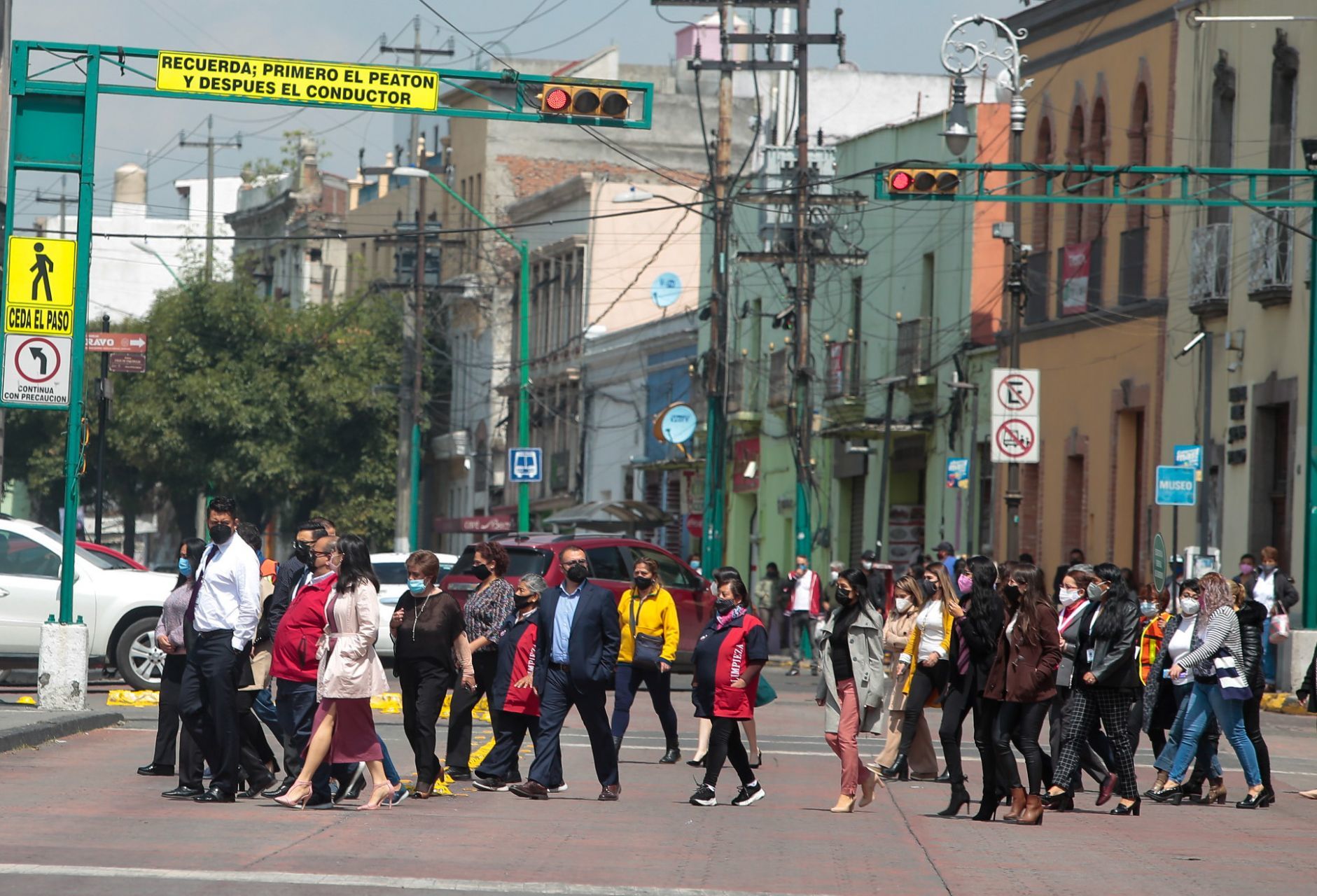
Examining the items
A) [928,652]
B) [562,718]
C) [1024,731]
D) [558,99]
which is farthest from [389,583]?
[1024,731]

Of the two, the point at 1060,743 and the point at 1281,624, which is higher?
the point at 1281,624

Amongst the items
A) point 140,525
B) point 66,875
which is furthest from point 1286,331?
point 140,525

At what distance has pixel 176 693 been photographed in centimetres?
1550

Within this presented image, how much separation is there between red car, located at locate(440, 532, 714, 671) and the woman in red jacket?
9.41 m

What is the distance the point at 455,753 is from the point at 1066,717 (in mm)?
4195

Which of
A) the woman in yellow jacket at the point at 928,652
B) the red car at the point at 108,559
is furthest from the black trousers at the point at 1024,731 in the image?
the red car at the point at 108,559

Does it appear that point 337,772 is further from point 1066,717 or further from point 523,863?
point 1066,717

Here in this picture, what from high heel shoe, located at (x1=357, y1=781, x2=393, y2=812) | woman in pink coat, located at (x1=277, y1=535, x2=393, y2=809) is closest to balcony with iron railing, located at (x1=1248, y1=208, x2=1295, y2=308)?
high heel shoe, located at (x1=357, y1=781, x2=393, y2=812)

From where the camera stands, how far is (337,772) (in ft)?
46.8

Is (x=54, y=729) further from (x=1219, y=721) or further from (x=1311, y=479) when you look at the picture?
(x=1311, y=479)

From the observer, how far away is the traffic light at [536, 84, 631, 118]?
2053 cm

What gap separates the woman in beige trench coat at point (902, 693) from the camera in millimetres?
17188

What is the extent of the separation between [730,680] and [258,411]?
5107cm

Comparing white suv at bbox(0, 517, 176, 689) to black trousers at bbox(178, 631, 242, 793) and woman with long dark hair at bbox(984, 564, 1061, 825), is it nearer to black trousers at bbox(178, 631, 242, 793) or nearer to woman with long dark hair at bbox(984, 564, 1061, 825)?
black trousers at bbox(178, 631, 242, 793)
